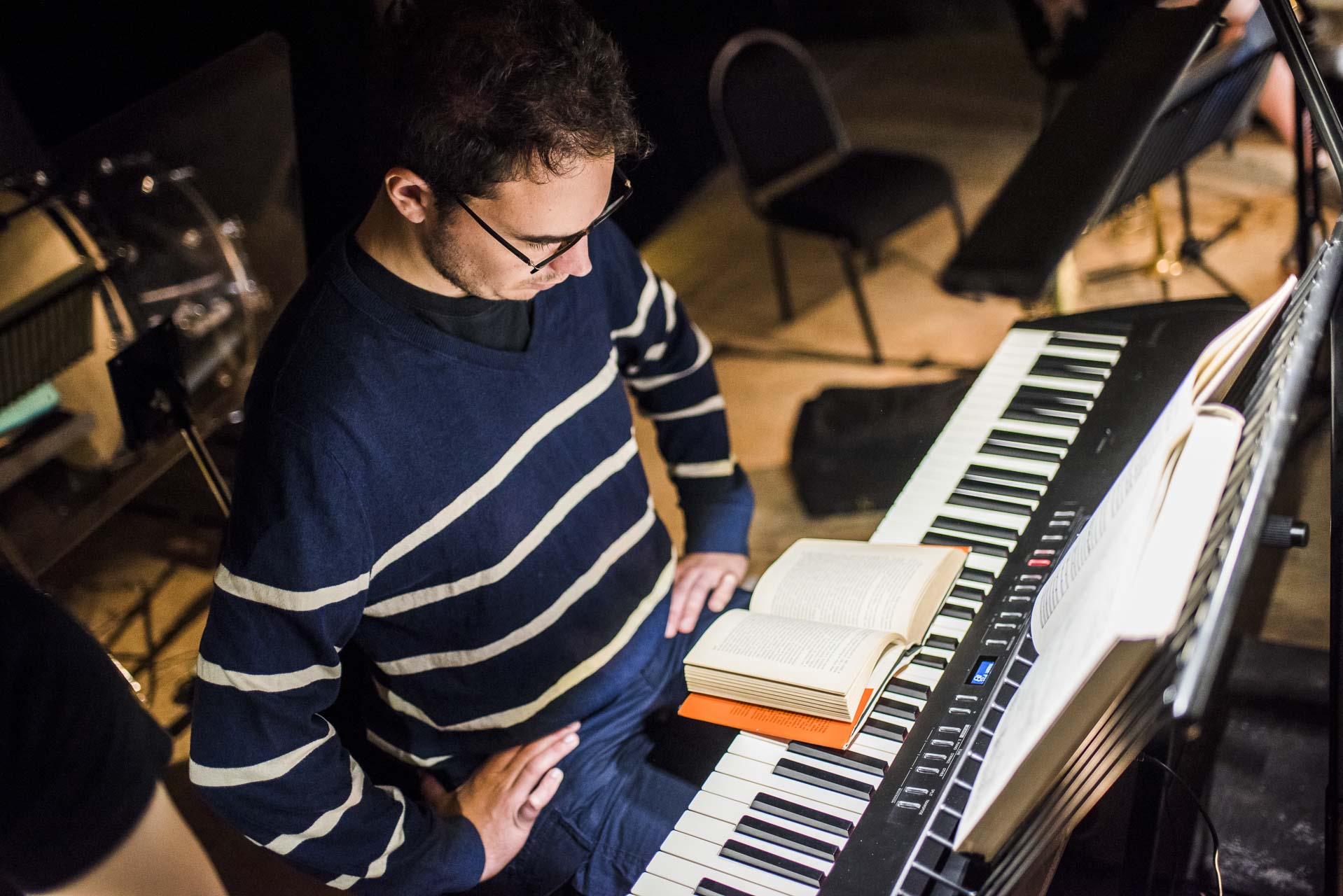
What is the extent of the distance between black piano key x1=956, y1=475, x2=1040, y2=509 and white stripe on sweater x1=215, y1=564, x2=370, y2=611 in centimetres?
86

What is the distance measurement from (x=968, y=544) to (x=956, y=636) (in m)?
0.18

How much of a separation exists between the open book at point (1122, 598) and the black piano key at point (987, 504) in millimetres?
384

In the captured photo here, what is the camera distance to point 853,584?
1.28m

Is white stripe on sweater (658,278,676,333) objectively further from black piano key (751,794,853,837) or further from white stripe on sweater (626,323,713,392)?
black piano key (751,794,853,837)

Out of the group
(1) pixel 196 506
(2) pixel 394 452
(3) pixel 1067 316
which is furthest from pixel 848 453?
(2) pixel 394 452

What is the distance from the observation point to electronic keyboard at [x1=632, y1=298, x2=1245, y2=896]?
40.9 inches

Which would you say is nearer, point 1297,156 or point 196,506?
point 1297,156

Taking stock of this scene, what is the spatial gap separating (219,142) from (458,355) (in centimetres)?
103

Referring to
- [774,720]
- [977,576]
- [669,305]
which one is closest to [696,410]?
[669,305]

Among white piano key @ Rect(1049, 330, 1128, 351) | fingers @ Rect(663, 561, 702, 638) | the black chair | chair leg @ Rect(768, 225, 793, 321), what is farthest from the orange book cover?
chair leg @ Rect(768, 225, 793, 321)

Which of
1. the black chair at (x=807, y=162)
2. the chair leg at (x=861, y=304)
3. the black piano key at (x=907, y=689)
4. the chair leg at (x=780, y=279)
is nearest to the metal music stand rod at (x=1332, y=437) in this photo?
the black piano key at (x=907, y=689)

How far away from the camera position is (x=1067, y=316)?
5.78ft

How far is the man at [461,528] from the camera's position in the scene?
3.77ft

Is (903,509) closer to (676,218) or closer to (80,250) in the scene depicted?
(80,250)
